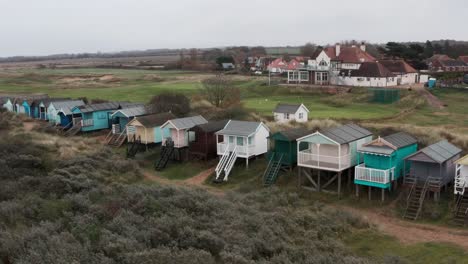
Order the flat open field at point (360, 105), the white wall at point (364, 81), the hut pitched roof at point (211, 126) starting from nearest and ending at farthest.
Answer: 1. the hut pitched roof at point (211, 126)
2. the flat open field at point (360, 105)
3. the white wall at point (364, 81)

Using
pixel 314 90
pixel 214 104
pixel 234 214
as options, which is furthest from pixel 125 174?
pixel 314 90

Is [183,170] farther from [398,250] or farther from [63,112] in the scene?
[63,112]

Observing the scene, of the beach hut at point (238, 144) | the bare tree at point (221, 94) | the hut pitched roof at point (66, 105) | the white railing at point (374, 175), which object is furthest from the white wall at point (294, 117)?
the hut pitched roof at point (66, 105)

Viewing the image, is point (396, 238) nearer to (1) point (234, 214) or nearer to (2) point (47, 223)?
(1) point (234, 214)

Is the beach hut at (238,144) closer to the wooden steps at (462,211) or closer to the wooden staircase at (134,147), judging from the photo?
the wooden staircase at (134,147)

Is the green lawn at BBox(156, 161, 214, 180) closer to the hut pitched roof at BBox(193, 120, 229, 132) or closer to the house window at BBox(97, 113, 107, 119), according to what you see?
the hut pitched roof at BBox(193, 120, 229, 132)

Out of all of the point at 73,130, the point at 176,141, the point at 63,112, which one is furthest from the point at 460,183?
the point at 63,112
